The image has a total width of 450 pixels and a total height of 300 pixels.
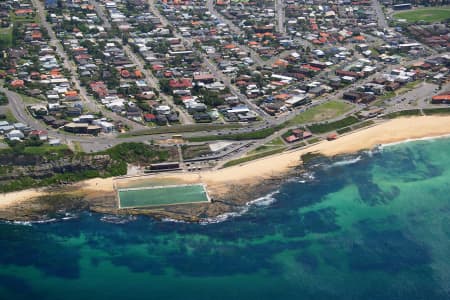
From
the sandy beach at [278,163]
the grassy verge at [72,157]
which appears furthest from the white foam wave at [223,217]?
the grassy verge at [72,157]

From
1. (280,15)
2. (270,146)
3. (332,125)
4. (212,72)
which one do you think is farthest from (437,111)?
(280,15)

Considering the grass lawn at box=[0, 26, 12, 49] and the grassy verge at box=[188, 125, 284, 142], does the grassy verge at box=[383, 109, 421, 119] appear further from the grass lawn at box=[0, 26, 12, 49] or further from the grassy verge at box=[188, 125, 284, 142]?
the grass lawn at box=[0, 26, 12, 49]

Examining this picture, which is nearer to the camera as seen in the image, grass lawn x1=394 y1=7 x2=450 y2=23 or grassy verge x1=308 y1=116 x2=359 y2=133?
grassy verge x1=308 y1=116 x2=359 y2=133

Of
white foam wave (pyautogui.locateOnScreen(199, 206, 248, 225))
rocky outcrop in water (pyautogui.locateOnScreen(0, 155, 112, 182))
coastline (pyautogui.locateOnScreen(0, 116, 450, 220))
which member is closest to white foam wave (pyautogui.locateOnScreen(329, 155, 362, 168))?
coastline (pyautogui.locateOnScreen(0, 116, 450, 220))

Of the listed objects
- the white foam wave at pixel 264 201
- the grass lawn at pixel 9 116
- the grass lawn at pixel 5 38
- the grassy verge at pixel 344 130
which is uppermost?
the grass lawn at pixel 5 38

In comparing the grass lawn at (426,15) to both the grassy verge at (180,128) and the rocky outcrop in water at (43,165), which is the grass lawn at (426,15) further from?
the rocky outcrop in water at (43,165)

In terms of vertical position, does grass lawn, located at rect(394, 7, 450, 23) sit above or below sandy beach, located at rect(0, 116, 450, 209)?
below

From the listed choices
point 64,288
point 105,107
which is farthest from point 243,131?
point 64,288
